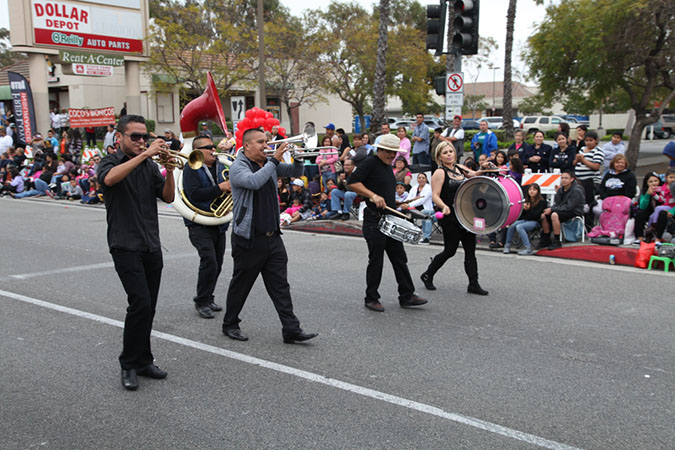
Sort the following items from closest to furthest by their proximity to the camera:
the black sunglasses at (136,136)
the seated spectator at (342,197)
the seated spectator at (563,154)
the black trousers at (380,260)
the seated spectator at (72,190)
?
the black sunglasses at (136,136), the black trousers at (380,260), the seated spectator at (563,154), the seated spectator at (342,197), the seated spectator at (72,190)

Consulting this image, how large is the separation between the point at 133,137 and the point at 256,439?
7.57 feet

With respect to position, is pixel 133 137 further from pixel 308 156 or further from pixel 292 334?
pixel 292 334

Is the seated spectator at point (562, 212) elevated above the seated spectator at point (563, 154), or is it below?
below

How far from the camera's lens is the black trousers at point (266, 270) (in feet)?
17.9

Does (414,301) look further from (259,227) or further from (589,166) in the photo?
(589,166)

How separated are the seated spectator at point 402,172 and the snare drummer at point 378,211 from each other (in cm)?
628

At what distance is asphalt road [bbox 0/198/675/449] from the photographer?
3.96m

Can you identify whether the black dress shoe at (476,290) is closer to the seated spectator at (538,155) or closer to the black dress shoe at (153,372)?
the black dress shoe at (153,372)

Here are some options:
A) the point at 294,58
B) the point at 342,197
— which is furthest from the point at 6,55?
the point at 342,197

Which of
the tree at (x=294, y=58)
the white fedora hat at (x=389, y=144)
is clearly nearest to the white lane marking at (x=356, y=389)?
the white fedora hat at (x=389, y=144)

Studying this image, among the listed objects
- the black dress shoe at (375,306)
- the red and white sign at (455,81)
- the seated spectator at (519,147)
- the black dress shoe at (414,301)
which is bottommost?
the black dress shoe at (375,306)

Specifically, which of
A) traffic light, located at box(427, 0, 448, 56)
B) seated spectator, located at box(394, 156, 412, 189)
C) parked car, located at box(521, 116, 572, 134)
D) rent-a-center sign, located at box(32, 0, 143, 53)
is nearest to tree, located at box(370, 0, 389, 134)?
seated spectator, located at box(394, 156, 412, 189)

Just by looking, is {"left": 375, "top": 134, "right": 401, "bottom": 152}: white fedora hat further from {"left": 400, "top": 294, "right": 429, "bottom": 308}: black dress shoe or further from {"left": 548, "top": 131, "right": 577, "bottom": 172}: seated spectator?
{"left": 548, "top": 131, "right": 577, "bottom": 172}: seated spectator

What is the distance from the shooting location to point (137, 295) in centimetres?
457
